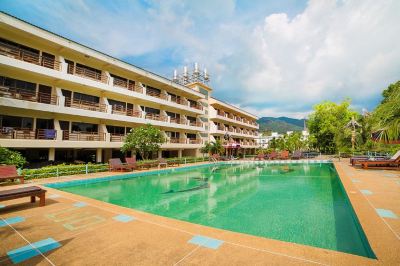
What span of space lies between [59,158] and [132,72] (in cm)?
1141

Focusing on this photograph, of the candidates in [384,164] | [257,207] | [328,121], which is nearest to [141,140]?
[257,207]

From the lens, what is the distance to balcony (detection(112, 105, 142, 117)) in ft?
74.2

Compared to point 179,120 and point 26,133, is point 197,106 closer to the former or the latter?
point 179,120

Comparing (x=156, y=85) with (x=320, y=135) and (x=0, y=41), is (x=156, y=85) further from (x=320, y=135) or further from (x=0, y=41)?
(x=320, y=135)

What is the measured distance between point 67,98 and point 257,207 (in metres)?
18.0

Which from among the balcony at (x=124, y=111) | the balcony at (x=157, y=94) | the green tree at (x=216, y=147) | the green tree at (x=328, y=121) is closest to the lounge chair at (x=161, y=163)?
the balcony at (x=124, y=111)

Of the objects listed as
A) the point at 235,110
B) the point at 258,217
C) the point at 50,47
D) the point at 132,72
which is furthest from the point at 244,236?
the point at 235,110

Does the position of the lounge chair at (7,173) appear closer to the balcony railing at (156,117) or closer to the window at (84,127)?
the window at (84,127)

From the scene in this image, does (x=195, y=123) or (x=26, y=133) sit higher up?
(x=195, y=123)

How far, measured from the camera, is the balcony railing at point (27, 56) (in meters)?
15.0

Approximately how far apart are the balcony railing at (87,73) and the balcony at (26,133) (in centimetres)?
560

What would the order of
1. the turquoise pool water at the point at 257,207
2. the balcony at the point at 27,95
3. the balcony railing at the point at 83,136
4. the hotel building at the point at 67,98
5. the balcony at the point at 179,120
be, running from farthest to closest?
the balcony at the point at 179,120 < the balcony railing at the point at 83,136 < the hotel building at the point at 67,98 < the balcony at the point at 27,95 < the turquoise pool water at the point at 257,207

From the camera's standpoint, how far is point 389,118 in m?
4.40

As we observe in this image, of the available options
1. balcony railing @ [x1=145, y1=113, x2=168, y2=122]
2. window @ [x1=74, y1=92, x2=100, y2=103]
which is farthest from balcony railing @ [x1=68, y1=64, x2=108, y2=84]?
balcony railing @ [x1=145, y1=113, x2=168, y2=122]
